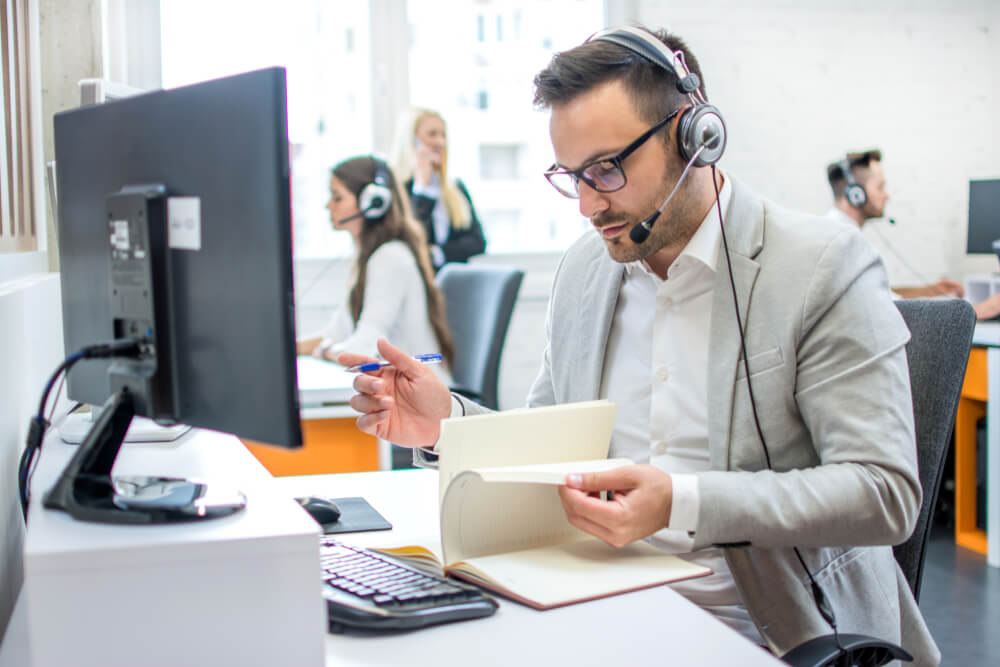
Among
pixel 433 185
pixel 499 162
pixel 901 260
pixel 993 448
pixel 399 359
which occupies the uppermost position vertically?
pixel 499 162

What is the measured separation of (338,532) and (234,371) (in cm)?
43

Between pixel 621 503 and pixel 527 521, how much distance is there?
0.40ft

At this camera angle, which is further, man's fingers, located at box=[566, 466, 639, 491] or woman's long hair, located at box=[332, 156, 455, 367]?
woman's long hair, located at box=[332, 156, 455, 367]

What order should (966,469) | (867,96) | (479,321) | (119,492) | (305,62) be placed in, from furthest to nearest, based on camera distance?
(867,96)
(305,62)
(966,469)
(479,321)
(119,492)

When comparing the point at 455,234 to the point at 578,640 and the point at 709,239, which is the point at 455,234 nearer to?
the point at 709,239

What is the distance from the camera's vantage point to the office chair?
1.13 meters

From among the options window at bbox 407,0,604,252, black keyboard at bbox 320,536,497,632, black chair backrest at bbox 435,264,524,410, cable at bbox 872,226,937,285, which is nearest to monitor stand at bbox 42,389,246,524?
black keyboard at bbox 320,536,497,632

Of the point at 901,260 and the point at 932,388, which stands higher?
the point at 901,260

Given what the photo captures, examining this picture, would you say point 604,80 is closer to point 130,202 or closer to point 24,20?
point 130,202

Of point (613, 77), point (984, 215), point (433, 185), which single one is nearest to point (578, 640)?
point (613, 77)

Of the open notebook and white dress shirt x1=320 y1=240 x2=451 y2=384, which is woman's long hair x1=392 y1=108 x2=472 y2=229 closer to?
white dress shirt x1=320 y1=240 x2=451 y2=384

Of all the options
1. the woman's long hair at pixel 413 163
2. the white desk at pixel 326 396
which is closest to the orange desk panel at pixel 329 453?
the white desk at pixel 326 396

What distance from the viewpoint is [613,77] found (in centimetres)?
117

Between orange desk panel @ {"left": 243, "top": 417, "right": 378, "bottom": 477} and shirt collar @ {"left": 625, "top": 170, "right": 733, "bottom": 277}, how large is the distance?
4.33ft
